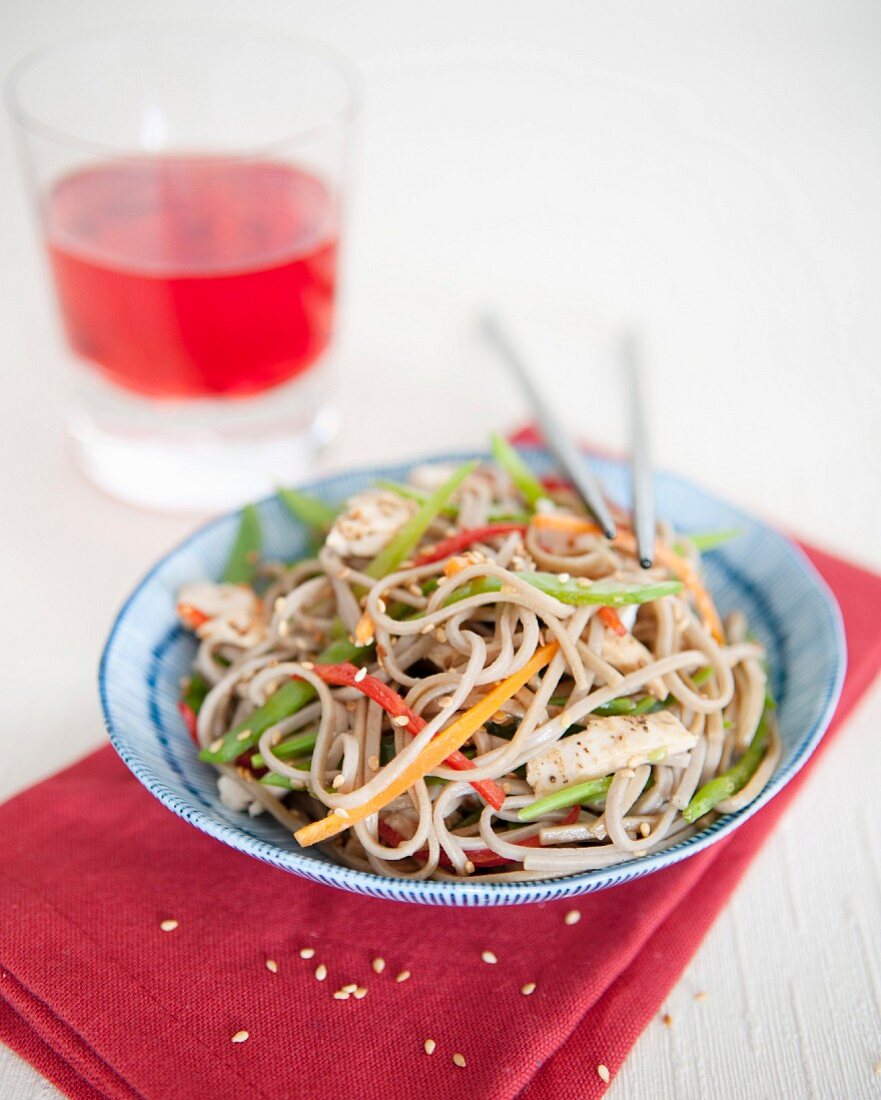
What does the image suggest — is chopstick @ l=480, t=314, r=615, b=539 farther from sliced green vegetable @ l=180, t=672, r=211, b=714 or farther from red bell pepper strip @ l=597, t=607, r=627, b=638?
sliced green vegetable @ l=180, t=672, r=211, b=714

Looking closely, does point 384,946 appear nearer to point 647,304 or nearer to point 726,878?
point 726,878

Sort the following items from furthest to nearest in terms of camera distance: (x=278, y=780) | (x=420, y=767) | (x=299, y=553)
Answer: (x=299, y=553), (x=278, y=780), (x=420, y=767)

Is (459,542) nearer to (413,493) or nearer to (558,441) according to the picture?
(413,493)

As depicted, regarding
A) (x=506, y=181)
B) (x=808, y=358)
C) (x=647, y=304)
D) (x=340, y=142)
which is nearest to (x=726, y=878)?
(x=340, y=142)

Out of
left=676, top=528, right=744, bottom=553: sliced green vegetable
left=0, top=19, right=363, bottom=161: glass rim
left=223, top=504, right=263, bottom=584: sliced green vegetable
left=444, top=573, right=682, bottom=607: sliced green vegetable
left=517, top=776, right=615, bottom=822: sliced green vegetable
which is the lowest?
left=223, top=504, right=263, bottom=584: sliced green vegetable

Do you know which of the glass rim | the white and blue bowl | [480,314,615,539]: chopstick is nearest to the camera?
the white and blue bowl

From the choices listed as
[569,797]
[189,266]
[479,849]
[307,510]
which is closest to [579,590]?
[569,797]

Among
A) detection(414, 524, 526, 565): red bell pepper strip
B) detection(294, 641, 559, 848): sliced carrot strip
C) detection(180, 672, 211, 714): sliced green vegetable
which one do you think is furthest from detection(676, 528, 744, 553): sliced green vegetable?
detection(180, 672, 211, 714): sliced green vegetable
